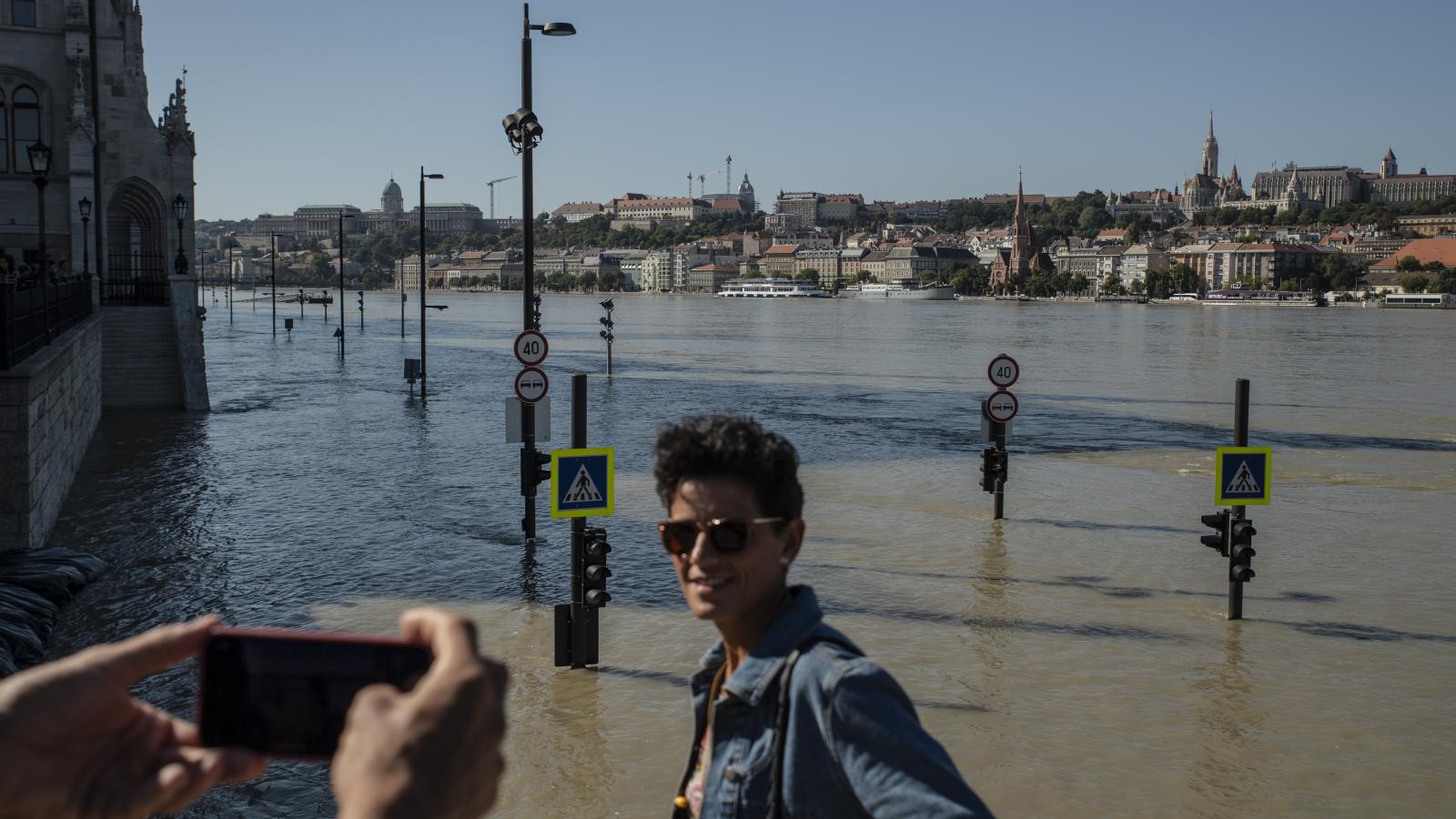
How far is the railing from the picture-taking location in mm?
13070

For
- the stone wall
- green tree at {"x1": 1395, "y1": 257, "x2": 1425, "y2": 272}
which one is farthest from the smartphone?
green tree at {"x1": 1395, "y1": 257, "x2": 1425, "y2": 272}

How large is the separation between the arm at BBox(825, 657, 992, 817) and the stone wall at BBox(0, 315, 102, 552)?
40.5 ft

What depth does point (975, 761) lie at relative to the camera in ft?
28.9

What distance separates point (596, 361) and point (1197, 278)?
160748 mm

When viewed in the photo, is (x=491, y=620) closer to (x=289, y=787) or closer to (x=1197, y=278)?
(x=289, y=787)

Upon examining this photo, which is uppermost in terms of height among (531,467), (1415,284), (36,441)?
(1415,284)

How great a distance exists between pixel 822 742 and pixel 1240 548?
1055 cm

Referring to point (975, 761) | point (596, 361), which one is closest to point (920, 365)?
point (596, 361)

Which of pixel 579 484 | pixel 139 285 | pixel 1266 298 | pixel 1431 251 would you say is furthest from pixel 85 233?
pixel 1431 251

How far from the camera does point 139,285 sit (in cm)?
3216

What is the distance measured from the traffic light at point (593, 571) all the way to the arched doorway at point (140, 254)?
24.0 meters

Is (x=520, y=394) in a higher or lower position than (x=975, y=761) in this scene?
higher

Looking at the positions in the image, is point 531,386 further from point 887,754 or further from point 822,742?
point 887,754

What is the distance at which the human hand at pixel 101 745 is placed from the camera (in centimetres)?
169
